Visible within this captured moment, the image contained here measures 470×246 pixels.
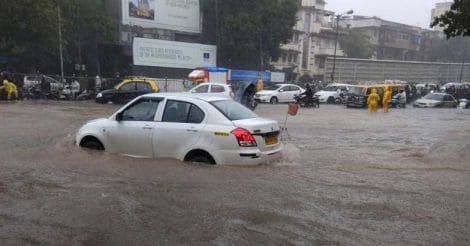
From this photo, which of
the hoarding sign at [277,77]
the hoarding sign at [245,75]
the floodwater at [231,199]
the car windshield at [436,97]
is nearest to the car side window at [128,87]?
the floodwater at [231,199]

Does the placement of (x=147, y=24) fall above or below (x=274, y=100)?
above

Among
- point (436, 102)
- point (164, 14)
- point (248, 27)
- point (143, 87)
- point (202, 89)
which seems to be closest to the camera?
point (143, 87)

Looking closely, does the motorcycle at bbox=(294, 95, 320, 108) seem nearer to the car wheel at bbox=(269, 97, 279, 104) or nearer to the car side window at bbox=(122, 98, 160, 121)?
the car wheel at bbox=(269, 97, 279, 104)

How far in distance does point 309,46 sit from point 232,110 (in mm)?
64413

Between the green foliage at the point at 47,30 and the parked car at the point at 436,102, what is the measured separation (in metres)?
23.9

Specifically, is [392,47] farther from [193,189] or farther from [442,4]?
[193,189]

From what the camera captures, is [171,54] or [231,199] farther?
[171,54]

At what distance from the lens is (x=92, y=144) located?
930 centimetres

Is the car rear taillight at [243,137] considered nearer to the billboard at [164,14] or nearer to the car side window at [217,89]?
the car side window at [217,89]

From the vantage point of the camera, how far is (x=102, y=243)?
4.96 metres

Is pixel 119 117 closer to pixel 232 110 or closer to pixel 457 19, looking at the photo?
pixel 232 110

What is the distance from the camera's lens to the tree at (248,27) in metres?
47.3

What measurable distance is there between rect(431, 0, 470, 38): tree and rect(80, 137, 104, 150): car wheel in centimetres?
1237

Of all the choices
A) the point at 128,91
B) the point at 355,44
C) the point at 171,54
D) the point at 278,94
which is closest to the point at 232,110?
the point at 128,91
